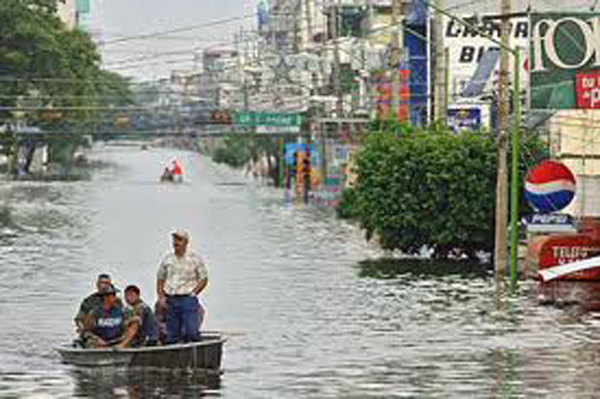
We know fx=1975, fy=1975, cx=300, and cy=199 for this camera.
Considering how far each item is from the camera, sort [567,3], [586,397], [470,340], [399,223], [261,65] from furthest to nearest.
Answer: [261,65] < [567,3] < [399,223] < [470,340] < [586,397]

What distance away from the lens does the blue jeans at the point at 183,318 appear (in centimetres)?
2481

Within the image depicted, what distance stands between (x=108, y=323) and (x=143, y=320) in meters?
0.44

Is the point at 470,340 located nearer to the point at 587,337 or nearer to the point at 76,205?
the point at 587,337

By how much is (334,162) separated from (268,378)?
8114cm

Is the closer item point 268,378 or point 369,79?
point 268,378

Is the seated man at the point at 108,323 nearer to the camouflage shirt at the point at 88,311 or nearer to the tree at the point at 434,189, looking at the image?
the camouflage shirt at the point at 88,311

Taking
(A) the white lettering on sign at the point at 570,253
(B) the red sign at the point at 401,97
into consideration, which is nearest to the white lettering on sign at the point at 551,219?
(A) the white lettering on sign at the point at 570,253

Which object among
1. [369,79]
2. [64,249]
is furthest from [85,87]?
[64,249]

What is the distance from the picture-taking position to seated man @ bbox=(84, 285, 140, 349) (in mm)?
24703

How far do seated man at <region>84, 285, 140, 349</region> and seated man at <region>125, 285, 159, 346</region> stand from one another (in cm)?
11

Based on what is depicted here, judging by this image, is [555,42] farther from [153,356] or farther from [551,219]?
[153,356]

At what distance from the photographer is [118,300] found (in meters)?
24.9

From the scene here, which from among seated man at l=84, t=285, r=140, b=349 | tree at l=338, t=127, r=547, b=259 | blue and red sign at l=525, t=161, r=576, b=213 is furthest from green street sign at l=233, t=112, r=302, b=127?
seated man at l=84, t=285, r=140, b=349

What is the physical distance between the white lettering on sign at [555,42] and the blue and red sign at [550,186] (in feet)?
7.08
